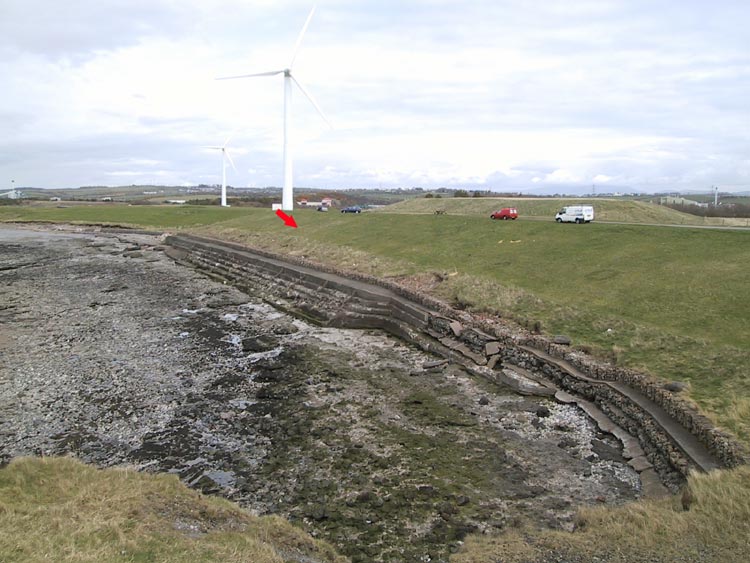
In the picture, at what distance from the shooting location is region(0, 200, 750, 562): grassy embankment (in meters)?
10.1

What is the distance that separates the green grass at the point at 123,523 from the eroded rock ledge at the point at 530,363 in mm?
8866

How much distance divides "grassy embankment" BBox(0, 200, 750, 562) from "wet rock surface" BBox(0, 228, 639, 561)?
78.1 inches

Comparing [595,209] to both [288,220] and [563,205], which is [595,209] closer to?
[563,205]

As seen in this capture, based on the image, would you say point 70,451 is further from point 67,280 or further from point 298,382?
point 67,280

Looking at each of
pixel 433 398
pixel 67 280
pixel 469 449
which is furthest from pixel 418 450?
pixel 67 280

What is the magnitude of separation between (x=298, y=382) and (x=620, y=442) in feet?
36.1

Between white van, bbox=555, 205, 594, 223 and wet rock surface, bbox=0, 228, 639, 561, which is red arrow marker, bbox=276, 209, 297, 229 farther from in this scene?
wet rock surface, bbox=0, 228, 639, 561

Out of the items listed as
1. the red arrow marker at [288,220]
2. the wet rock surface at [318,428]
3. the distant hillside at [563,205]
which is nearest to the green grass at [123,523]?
the wet rock surface at [318,428]

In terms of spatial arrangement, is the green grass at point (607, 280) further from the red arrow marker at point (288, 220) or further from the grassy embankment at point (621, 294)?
the red arrow marker at point (288, 220)

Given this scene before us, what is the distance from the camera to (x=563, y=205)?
77.9 meters

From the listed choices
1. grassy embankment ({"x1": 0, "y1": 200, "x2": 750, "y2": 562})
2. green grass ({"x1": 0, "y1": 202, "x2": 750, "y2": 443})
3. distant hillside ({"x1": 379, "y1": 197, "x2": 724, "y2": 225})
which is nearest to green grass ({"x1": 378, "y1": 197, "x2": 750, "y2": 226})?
distant hillside ({"x1": 379, "y1": 197, "x2": 724, "y2": 225})

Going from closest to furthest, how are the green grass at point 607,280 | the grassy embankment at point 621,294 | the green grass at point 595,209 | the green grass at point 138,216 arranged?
1. the grassy embankment at point 621,294
2. the green grass at point 607,280
3. the green grass at point 595,209
4. the green grass at point 138,216

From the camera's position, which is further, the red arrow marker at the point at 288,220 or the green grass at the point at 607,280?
the red arrow marker at the point at 288,220

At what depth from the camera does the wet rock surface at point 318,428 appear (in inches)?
482
